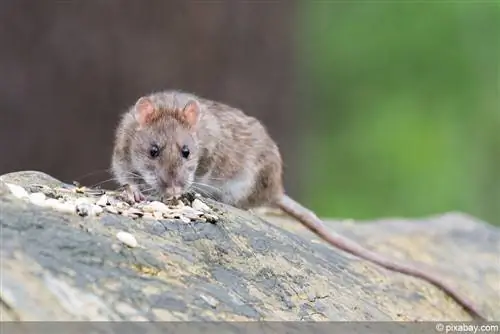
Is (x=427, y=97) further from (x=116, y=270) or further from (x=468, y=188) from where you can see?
(x=116, y=270)

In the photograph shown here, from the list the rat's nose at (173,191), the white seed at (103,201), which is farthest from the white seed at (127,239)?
the rat's nose at (173,191)

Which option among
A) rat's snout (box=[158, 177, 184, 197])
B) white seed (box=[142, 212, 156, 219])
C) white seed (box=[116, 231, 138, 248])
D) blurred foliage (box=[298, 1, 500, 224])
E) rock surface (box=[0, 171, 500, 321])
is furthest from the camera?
blurred foliage (box=[298, 1, 500, 224])

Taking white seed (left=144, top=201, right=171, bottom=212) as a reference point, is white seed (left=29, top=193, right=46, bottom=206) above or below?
above

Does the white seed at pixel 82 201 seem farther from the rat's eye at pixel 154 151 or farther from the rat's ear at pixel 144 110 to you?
the rat's ear at pixel 144 110

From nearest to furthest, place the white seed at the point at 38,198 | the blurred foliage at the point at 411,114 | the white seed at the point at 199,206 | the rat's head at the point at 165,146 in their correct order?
the white seed at the point at 38,198 → the white seed at the point at 199,206 → the rat's head at the point at 165,146 → the blurred foliage at the point at 411,114

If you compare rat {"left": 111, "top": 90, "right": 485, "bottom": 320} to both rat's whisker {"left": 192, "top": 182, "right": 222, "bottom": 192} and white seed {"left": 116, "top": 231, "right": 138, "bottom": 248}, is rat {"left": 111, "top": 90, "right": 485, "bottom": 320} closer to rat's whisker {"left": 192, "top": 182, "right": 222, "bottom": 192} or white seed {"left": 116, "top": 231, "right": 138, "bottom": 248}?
rat's whisker {"left": 192, "top": 182, "right": 222, "bottom": 192}

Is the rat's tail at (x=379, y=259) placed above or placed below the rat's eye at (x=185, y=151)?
below

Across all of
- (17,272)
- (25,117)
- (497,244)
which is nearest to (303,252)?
(17,272)

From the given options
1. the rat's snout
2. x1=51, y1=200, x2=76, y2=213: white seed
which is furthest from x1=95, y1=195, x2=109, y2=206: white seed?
the rat's snout
